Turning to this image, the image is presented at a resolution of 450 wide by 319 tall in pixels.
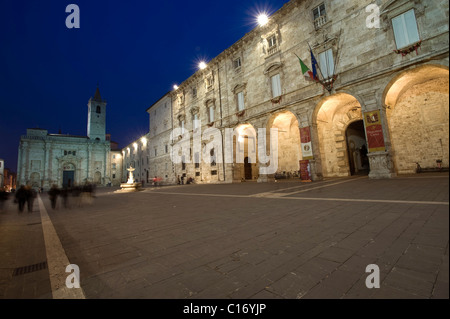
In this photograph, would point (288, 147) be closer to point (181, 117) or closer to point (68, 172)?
point (181, 117)

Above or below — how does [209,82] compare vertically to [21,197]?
above

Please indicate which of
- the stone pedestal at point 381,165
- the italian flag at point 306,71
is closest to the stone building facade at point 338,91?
the stone pedestal at point 381,165

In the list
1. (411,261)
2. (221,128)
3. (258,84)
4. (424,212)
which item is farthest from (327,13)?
(411,261)

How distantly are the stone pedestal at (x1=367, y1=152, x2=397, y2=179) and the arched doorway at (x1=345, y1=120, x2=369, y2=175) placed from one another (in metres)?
7.22

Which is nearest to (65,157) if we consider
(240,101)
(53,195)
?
(240,101)

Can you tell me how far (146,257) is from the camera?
105 inches

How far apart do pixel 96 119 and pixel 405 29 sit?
6869cm

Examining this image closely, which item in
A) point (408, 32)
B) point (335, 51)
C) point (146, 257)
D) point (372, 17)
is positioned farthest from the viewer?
point (335, 51)

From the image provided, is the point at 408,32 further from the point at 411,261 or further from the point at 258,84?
the point at 411,261

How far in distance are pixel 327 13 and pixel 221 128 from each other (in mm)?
13752

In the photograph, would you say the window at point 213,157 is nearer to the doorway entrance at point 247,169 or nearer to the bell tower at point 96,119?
the doorway entrance at point 247,169

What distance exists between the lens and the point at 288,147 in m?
21.4

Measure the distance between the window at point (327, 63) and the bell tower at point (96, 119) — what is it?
60365 millimetres

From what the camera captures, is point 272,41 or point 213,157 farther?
point 213,157
